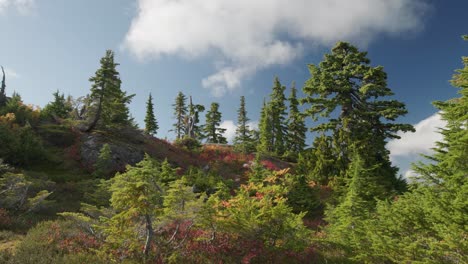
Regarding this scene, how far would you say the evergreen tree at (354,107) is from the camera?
76.6 ft

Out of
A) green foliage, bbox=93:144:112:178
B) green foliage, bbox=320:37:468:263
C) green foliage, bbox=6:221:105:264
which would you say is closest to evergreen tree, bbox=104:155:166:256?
green foliage, bbox=6:221:105:264

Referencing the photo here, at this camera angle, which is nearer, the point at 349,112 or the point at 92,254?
the point at 92,254

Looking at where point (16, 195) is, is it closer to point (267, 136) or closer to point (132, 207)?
point (132, 207)

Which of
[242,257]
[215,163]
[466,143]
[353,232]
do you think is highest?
[215,163]

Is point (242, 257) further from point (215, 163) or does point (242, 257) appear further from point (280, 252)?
point (215, 163)

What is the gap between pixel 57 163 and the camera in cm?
2422

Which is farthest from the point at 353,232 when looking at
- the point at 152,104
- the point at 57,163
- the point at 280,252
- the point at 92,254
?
the point at 152,104

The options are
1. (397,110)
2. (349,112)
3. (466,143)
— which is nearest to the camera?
(466,143)

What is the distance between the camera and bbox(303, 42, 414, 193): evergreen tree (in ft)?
76.6

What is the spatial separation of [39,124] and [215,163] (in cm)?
1866

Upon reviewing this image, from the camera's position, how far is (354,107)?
25875 millimetres

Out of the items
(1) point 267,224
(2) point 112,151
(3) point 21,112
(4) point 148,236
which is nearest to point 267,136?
(2) point 112,151

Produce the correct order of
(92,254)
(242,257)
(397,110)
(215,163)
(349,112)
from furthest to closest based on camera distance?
(215,163), (349,112), (397,110), (242,257), (92,254)

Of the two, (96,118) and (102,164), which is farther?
(96,118)
